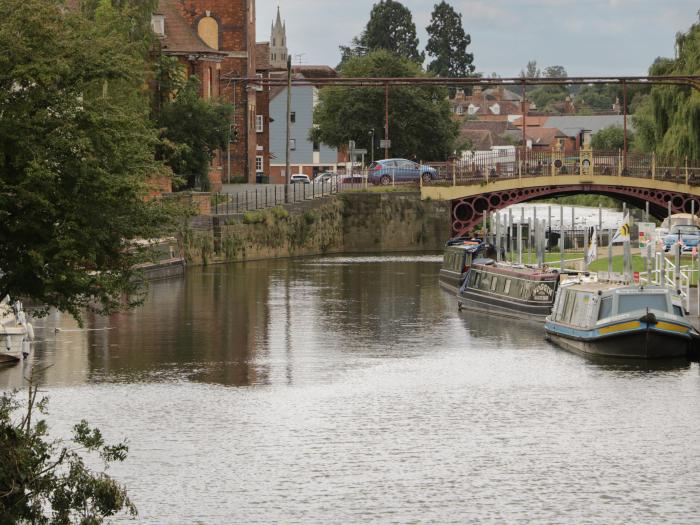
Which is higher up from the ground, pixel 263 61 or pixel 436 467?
pixel 263 61

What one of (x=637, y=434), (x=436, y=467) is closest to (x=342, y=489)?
(x=436, y=467)

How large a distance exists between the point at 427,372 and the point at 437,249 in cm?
5218

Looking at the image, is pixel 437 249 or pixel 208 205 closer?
pixel 208 205

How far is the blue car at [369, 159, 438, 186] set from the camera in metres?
96.6

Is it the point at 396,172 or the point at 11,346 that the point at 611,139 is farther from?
the point at 11,346

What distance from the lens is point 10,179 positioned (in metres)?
29.6

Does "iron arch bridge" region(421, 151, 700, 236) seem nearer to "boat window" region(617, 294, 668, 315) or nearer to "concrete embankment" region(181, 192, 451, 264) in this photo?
"concrete embankment" region(181, 192, 451, 264)

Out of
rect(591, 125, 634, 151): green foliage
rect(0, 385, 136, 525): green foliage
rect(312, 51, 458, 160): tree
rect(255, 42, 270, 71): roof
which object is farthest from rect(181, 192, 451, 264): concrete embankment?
rect(591, 125, 634, 151): green foliage

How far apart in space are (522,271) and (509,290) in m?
0.95

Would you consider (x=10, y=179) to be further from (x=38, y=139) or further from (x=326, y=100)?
(x=326, y=100)

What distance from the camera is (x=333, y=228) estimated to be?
93.7 m

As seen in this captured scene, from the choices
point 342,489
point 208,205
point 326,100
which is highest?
point 326,100

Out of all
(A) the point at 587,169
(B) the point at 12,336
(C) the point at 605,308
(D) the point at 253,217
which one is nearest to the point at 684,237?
(A) the point at 587,169

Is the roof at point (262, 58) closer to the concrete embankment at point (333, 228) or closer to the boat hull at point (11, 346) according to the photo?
the concrete embankment at point (333, 228)
